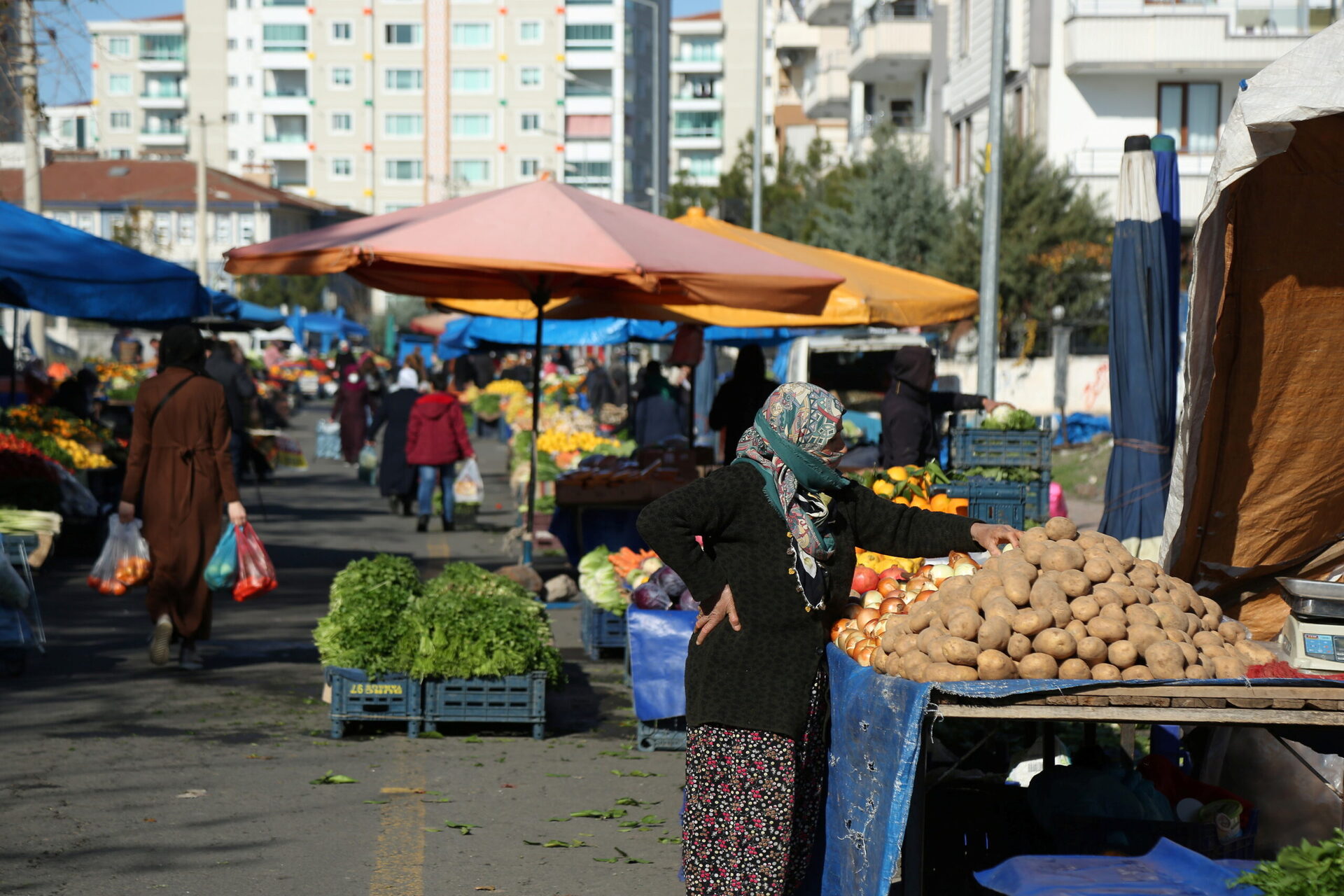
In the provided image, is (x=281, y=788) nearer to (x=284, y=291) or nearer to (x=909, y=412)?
(x=909, y=412)

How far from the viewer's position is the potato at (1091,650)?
14.2ft

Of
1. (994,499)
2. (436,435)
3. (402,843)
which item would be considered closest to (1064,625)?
(402,843)

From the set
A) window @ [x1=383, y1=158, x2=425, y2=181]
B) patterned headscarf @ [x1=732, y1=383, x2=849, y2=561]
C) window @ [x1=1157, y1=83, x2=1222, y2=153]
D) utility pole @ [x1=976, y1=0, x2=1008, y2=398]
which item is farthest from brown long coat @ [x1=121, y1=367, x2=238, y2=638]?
window @ [x1=383, y1=158, x2=425, y2=181]

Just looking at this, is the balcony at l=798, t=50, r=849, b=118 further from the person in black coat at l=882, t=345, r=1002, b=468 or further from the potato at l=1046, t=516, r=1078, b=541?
the potato at l=1046, t=516, r=1078, b=541

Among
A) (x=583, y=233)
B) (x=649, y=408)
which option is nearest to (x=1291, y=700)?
(x=583, y=233)

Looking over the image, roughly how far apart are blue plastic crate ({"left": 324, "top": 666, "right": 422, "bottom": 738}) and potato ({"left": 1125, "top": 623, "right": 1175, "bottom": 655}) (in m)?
4.24

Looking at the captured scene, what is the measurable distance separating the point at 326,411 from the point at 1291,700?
45524mm

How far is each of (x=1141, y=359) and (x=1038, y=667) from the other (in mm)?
4402

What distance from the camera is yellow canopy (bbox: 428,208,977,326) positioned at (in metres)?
12.1

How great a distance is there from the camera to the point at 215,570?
344 inches

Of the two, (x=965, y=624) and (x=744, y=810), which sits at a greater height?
(x=965, y=624)

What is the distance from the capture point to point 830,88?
54.7 m

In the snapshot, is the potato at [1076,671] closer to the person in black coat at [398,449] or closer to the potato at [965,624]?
the potato at [965,624]

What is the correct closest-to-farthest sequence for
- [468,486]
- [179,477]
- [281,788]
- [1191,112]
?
1. [281,788]
2. [179,477]
3. [468,486]
4. [1191,112]
